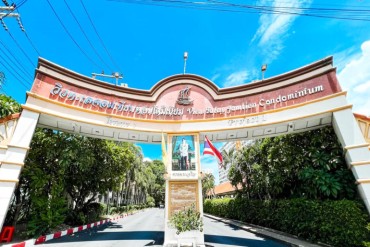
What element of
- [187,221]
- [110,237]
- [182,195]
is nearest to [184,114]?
[182,195]

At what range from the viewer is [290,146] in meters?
13.9

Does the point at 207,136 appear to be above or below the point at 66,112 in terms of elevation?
below

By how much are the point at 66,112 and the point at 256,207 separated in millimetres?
16830

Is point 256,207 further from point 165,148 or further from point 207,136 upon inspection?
point 165,148

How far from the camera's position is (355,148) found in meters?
9.62

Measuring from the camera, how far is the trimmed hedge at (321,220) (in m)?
9.51

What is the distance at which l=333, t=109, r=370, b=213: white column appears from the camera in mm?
9297

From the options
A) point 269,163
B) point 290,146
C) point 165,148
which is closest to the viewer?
point 165,148

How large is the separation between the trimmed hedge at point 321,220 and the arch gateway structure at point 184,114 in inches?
31.7

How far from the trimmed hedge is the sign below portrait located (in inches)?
236

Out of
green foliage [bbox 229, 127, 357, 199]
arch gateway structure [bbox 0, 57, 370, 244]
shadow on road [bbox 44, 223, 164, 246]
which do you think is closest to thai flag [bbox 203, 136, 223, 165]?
arch gateway structure [bbox 0, 57, 370, 244]

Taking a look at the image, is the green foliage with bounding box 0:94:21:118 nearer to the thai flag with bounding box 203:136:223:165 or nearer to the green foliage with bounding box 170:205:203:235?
the green foliage with bounding box 170:205:203:235

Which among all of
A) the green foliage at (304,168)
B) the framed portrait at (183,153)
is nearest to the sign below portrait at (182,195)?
the framed portrait at (183,153)

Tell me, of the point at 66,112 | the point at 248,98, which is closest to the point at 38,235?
the point at 66,112
